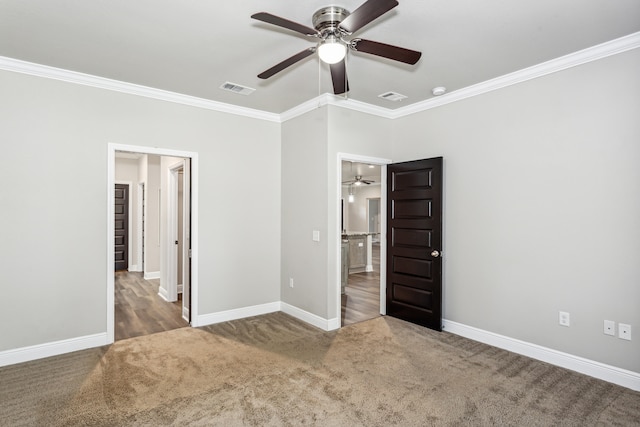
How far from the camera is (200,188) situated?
4324 millimetres

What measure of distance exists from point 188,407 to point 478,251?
123 inches

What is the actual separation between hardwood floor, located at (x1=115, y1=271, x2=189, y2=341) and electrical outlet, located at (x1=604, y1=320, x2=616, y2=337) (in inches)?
169

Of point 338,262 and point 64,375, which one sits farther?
point 338,262

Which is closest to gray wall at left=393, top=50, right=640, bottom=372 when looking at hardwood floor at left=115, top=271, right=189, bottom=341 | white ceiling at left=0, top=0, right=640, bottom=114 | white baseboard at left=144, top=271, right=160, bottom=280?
white ceiling at left=0, top=0, right=640, bottom=114

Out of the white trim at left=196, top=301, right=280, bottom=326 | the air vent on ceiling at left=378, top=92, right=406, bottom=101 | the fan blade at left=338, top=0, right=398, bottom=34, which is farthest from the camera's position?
the white trim at left=196, top=301, right=280, bottom=326

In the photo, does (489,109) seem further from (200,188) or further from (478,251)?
(200,188)

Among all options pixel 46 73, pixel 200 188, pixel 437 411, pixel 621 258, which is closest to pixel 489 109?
pixel 621 258

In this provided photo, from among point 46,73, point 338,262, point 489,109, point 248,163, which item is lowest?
point 338,262

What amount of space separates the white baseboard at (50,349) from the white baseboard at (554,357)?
→ 3.82 metres

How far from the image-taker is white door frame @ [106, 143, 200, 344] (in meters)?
3.70

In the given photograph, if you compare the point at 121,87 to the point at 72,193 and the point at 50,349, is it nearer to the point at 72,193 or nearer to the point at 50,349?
the point at 72,193

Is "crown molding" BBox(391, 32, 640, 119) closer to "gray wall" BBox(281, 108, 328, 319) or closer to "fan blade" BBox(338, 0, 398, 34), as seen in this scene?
"gray wall" BBox(281, 108, 328, 319)

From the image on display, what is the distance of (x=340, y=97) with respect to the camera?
4180 mm

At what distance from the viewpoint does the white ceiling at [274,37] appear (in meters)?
2.38
